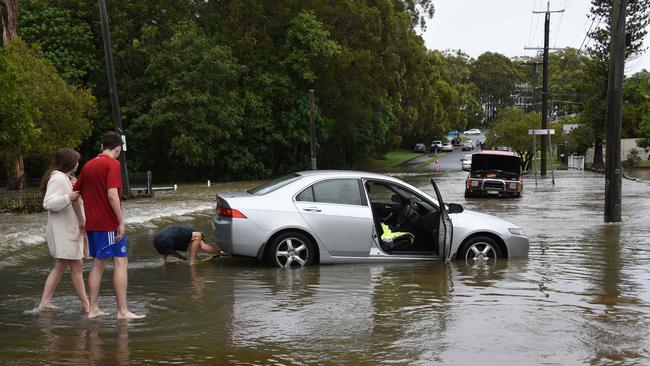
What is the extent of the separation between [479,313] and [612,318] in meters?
1.23

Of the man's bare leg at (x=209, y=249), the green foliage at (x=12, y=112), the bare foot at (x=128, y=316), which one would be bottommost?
the bare foot at (x=128, y=316)

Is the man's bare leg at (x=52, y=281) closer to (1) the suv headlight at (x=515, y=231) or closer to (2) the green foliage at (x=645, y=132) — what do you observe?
(1) the suv headlight at (x=515, y=231)

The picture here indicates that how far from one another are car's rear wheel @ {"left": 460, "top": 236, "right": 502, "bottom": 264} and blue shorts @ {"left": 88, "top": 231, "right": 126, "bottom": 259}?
506 cm

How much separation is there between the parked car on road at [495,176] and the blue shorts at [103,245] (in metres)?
22.3

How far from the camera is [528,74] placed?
489 feet

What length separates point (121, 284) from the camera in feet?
22.4

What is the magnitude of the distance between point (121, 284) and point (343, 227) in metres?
3.72

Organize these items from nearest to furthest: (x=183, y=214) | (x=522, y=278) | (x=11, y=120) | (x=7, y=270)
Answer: (x=522, y=278)
(x=7, y=270)
(x=183, y=214)
(x=11, y=120)

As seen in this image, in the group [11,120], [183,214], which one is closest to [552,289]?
[183,214]

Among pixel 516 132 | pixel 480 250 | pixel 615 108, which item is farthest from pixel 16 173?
pixel 516 132

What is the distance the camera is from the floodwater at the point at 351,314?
575cm

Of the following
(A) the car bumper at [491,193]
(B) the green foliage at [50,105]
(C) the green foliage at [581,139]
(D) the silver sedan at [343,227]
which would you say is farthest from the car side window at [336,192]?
(C) the green foliage at [581,139]

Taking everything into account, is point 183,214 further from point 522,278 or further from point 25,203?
point 522,278

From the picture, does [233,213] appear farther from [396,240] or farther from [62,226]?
[62,226]
